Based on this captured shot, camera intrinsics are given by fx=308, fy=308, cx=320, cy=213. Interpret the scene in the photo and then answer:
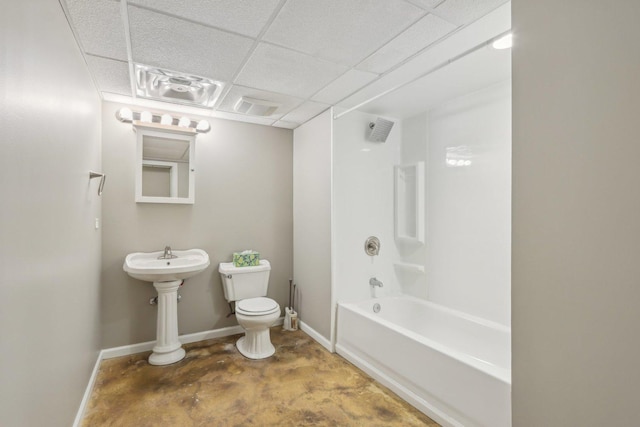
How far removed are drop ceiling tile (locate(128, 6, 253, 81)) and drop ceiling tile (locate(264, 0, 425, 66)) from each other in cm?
28

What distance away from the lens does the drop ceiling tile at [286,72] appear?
77.2 inches

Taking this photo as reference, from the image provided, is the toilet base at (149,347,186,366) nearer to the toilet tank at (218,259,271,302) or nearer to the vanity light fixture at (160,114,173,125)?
the toilet tank at (218,259,271,302)

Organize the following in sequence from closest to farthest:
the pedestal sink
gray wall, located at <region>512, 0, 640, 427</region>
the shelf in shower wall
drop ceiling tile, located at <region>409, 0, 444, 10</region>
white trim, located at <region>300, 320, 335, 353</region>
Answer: gray wall, located at <region>512, 0, 640, 427</region> → drop ceiling tile, located at <region>409, 0, 444, 10</region> → the pedestal sink → white trim, located at <region>300, 320, 335, 353</region> → the shelf in shower wall

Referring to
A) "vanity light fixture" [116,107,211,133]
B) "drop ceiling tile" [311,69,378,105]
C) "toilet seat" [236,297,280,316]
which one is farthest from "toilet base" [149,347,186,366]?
"drop ceiling tile" [311,69,378,105]

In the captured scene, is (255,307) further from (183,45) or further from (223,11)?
(223,11)

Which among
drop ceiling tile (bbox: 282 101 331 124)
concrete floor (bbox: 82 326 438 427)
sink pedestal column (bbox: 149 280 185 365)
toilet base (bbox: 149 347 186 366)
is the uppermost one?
drop ceiling tile (bbox: 282 101 331 124)

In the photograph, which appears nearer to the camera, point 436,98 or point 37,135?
point 37,135

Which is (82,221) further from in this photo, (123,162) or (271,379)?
(271,379)

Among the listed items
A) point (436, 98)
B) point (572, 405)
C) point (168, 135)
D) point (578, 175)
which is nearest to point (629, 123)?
point (578, 175)

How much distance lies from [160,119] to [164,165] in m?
0.43

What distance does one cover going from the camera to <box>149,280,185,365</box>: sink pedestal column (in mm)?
2666

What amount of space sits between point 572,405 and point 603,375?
16 centimetres

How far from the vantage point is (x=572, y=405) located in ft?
3.42

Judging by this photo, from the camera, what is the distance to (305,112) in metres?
3.04
